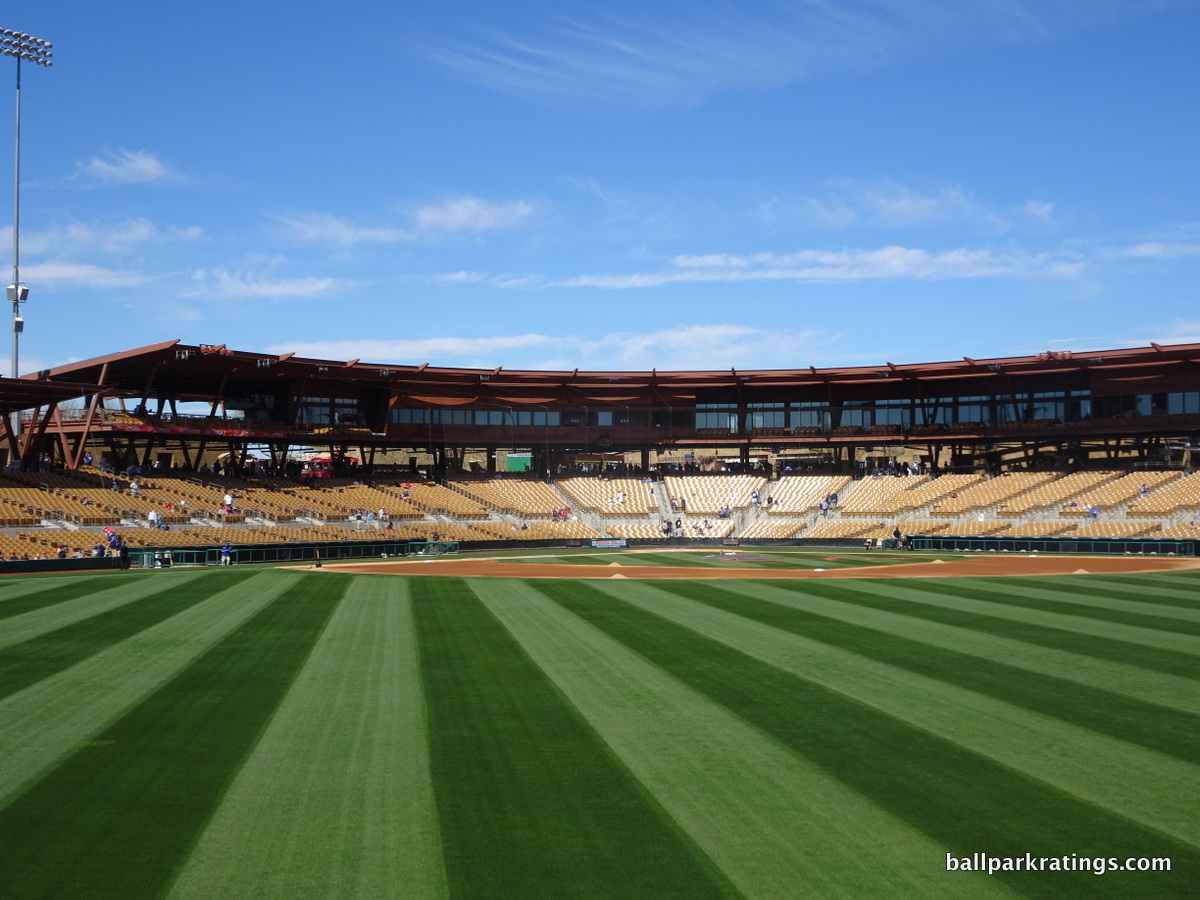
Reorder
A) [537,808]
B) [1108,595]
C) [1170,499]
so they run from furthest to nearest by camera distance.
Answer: [1170,499] < [1108,595] < [537,808]

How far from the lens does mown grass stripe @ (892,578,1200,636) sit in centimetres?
2334

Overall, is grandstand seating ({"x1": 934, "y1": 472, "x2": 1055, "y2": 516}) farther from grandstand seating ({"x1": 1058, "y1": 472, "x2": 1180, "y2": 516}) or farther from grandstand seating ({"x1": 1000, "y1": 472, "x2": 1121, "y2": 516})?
grandstand seating ({"x1": 1058, "y1": 472, "x2": 1180, "y2": 516})

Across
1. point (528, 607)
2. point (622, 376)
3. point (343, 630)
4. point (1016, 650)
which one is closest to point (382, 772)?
point (343, 630)

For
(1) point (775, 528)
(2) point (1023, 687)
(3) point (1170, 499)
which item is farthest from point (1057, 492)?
(2) point (1023, 687)

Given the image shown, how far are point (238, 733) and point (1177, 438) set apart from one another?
70.0 metres

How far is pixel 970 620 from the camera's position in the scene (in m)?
24.0

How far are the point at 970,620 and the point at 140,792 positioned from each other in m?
19.8

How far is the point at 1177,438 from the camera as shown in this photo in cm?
6606

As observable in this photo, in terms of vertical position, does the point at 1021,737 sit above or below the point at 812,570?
below

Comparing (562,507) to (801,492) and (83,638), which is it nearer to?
(801,492)

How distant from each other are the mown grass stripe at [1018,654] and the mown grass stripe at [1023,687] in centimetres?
33

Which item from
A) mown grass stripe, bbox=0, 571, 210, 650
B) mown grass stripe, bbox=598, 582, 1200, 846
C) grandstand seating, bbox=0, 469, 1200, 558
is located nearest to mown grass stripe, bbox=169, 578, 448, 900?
mown grass stripe, bbox=598, 582, 1200, 846

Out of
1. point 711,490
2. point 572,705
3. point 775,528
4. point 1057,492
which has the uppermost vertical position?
point 711,490

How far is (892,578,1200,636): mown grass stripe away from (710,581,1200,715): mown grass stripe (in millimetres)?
3934
